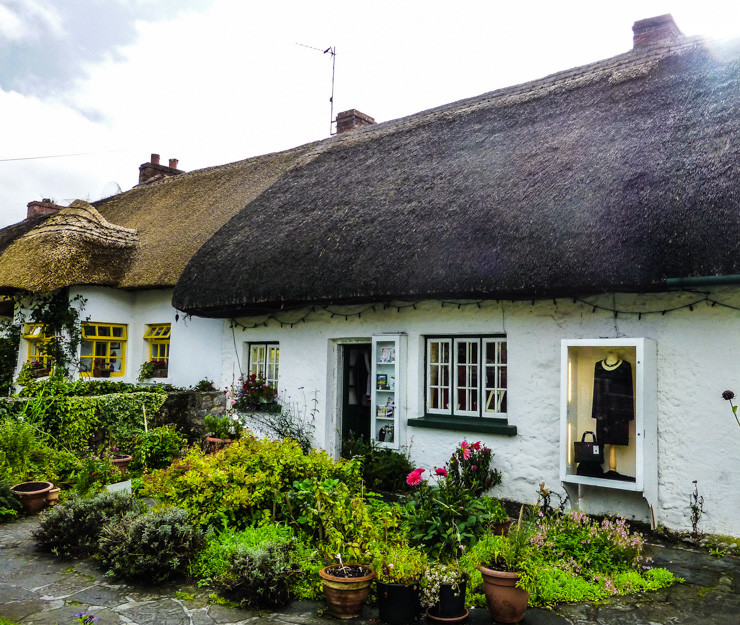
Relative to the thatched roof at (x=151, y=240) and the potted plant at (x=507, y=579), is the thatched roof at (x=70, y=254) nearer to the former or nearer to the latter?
the thatched roof at (x=151, y=240)

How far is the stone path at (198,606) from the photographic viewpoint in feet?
12.7

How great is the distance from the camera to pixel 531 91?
955 cm

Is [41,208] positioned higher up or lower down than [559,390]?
higher up

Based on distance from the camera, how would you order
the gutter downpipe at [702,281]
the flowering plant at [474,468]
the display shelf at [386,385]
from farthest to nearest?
the display shelf at [386,385] → the flowering plant at [474,468] → the gutter downpipe at [702,281]

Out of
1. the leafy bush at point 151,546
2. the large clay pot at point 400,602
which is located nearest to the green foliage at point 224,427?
the leafy bush at point 151,546

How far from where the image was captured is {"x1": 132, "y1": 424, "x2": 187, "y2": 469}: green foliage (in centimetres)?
786

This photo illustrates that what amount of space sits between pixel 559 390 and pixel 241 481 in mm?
3537

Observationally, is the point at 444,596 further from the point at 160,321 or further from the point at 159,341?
the point at 159,341

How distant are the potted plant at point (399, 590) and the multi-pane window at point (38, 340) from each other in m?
9.55

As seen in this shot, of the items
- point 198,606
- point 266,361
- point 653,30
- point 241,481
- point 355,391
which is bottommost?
point 198,606

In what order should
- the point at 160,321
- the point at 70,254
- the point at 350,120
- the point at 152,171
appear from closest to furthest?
the point at 70,254
the point at 160,321
the point at 350,120
the point at 152,171

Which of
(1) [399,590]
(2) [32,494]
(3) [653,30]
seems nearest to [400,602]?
(1) [399,590]

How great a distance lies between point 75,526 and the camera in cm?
515

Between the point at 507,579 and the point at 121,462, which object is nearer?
the point at 507,579
